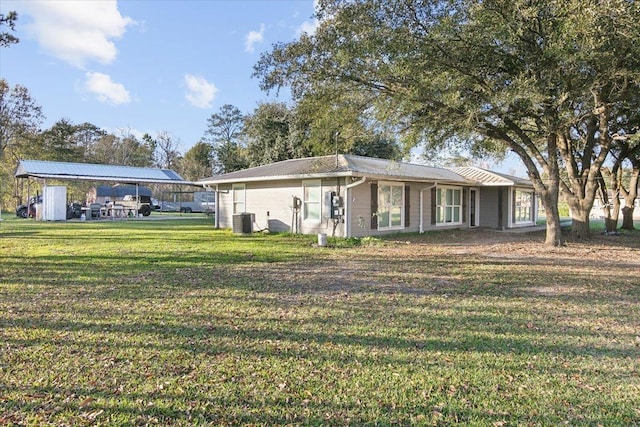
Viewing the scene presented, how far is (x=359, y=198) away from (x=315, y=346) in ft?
33.4

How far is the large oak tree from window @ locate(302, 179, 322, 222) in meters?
3.90

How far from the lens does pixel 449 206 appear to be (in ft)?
59.2

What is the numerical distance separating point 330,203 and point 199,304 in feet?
28.6

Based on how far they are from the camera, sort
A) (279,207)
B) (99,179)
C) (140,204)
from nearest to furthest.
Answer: (279,207), (99,179), (140,204)

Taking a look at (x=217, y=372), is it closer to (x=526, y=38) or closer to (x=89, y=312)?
(x=89, y=312)

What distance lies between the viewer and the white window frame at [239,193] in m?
17.1

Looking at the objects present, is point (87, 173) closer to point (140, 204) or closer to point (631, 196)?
point (140, 204)

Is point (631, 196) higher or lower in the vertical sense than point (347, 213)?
higher

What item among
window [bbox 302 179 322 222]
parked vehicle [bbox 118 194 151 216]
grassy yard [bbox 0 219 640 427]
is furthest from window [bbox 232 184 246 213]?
parked vehicle [bbox 118 194 151 216]

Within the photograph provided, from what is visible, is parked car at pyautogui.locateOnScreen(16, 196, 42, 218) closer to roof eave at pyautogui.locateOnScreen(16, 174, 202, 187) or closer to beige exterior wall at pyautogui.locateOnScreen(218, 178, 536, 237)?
roof eave at pyautogui.locateOnScreen(16, 174, 202, 187)

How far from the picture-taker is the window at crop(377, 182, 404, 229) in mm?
14656

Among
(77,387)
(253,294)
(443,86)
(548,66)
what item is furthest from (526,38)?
(77,387)

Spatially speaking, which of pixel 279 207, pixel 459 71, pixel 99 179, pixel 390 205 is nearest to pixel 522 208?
pixel 390 205

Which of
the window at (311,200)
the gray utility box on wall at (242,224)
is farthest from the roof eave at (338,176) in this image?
the gray utility box on wall at (242,224)
